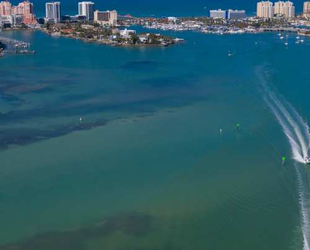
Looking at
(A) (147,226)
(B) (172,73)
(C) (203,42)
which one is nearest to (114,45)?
(C) (203,42)

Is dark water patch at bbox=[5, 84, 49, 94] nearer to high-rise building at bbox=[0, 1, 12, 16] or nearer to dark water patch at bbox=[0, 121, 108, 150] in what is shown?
dark water patch at bbox=[0, 121, 108, 150]

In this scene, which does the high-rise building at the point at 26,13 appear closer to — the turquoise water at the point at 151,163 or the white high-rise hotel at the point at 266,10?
the white high-rise hotel at the point at 266,10

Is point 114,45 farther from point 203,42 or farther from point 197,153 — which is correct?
point 197,153

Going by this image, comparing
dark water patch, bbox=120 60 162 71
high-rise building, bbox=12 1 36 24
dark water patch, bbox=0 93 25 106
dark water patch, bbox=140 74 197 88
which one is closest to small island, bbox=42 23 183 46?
high-rise building, bbox=12 1 36 24

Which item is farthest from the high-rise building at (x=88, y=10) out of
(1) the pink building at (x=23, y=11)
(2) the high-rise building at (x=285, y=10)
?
(2) the high-rise building at (x=285, y=10)

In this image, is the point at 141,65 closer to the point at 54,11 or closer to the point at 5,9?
the point at 54,11
